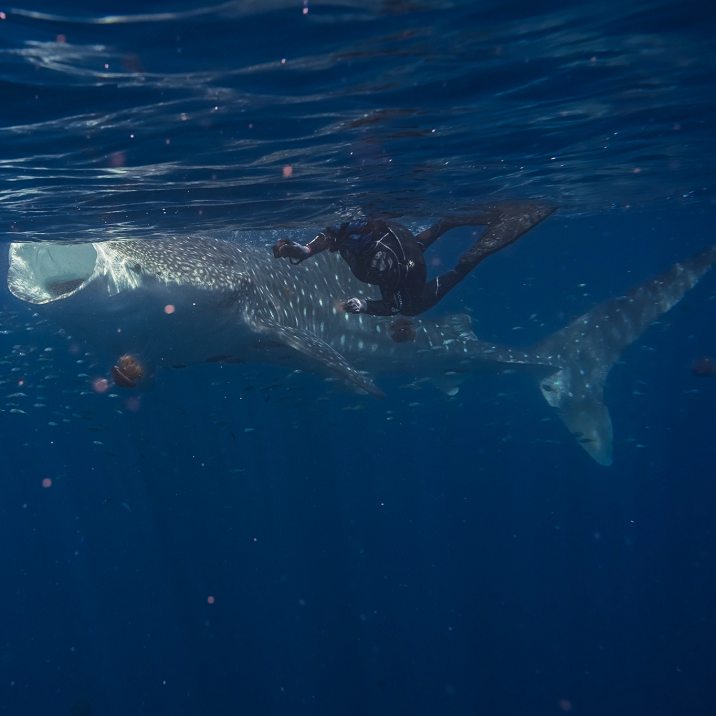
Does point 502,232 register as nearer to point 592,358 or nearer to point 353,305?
point 592,358

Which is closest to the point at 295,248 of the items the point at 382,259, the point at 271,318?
the point at 382,259

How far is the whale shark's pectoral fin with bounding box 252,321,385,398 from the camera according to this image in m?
8.32

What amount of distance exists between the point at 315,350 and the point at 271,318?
1.55 meters

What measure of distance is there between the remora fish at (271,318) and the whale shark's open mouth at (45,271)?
27 millimetres

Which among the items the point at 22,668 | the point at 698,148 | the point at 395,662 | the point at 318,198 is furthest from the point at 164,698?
the point at 698,148

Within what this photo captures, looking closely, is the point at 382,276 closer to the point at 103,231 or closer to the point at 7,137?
the point at 7,137

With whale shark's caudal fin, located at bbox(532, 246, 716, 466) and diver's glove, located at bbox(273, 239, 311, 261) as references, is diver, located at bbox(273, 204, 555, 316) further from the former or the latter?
whale shark's caudal fin, located at bbox(532, 246, 716, 466)

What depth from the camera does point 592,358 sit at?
12867 mm

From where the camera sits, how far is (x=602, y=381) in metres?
13.0

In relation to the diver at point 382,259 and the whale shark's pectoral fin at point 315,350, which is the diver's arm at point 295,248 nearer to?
the diver at point 382,259

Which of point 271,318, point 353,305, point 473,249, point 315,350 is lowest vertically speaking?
point 315,350

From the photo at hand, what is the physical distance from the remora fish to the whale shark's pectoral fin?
28 millimetres

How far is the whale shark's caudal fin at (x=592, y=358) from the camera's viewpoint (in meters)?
11.5

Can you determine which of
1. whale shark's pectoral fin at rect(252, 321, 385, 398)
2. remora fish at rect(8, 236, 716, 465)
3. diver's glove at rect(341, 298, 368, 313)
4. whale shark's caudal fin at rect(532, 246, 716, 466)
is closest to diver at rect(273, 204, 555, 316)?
diver's glove at rect(341, 298, 368, 313)
